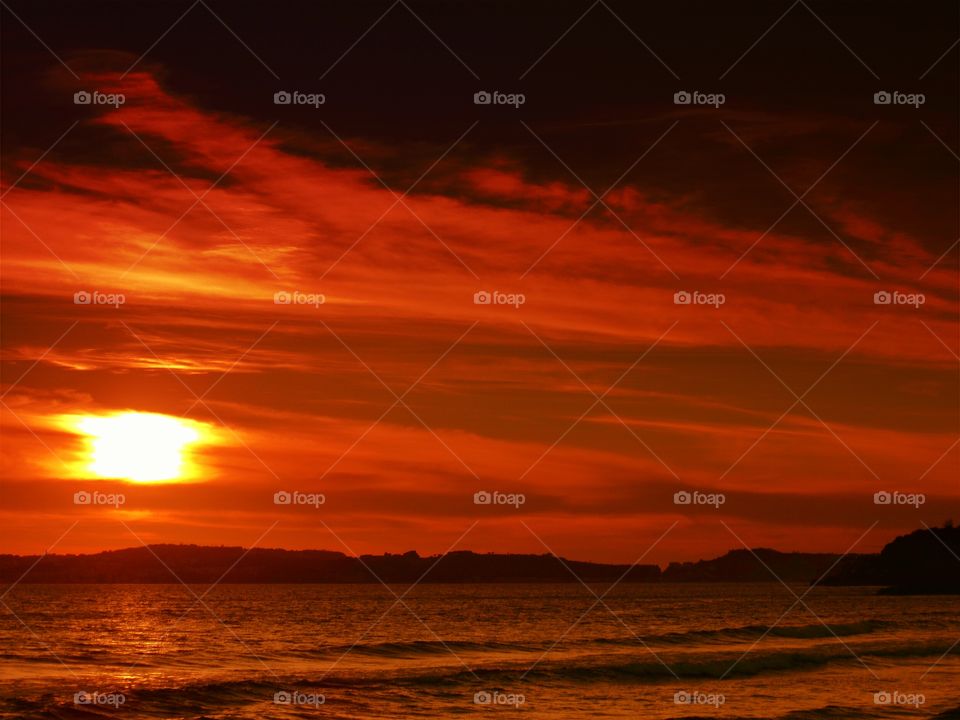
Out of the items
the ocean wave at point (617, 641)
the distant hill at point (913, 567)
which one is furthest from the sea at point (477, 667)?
the distant hill at point (913, 567)

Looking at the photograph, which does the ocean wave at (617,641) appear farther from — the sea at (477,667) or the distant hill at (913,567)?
the distant hill at (913,567)

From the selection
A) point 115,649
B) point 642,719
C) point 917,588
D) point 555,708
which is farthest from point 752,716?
point 917,588

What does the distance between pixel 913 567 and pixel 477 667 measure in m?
124

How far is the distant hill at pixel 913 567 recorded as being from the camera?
13500cm

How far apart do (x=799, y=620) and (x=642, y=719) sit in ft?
149

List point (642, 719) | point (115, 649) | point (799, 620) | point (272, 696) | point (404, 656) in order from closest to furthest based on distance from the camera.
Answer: point (642, 719) → point (272, 696) → point (404, 656) → point (115, 649) → point (799, 620)

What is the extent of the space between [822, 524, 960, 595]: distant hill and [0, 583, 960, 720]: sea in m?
70.4

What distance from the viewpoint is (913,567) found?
5807 inches

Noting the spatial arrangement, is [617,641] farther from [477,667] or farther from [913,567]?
[913,567]

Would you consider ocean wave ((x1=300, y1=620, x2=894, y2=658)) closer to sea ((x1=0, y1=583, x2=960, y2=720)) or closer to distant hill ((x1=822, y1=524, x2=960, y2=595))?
sea ((x1=0, y1=583, x2=960, y2=720))

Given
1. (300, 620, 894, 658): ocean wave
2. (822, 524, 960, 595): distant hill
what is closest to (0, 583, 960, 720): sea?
(300, 620, 894, 658): ocean wave

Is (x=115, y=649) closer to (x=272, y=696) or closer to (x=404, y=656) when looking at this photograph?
(x=404, y=656)

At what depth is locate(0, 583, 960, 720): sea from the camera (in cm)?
2761

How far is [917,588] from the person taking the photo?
13175 cm
